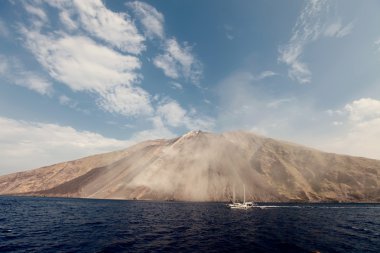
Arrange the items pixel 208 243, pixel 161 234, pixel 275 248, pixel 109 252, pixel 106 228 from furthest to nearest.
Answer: pixel 106 228 → pixel 161 234 → pixel 208 243 → pixel 275 248 → pixel 109 252

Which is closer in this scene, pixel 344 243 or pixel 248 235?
pixel 344 243

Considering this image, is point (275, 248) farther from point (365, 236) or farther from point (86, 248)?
point (86, 248)

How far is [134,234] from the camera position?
59.6m

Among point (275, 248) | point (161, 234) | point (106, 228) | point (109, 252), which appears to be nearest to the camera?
point (109, 252)

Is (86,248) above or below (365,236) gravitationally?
below

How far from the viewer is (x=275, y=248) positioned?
154ft

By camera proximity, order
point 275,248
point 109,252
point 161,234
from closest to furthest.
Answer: point 109,252, point 275,248, point 161,234

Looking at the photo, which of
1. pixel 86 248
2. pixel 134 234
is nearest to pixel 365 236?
pixel 134 234

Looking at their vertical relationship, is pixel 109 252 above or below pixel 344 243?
below

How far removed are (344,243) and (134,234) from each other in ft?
145

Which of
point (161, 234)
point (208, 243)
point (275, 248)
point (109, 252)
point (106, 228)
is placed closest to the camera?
point (109, 252)

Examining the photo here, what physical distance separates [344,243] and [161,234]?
3818cm

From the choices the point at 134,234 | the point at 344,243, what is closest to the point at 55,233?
the point at 134,234

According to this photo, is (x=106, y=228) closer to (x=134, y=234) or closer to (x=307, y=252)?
(x=134, y=234)
